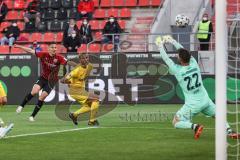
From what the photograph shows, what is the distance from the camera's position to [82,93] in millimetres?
18625

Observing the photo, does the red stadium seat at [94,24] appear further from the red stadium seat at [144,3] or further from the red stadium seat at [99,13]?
the red stadium seat at [144,3]

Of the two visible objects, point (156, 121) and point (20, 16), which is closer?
point (156, 121)

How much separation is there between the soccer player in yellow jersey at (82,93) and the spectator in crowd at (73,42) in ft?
33.2

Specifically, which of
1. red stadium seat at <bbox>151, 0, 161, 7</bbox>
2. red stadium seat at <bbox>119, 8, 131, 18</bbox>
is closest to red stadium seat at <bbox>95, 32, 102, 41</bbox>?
red stadium seat at <bbox>119, 8, 131, 18</bbox>

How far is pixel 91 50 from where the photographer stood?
29422 mm

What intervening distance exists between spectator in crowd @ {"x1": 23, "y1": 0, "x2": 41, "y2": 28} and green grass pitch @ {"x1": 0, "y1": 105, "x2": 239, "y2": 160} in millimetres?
12447

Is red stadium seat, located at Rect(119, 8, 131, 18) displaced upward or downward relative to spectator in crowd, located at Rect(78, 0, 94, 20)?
downward

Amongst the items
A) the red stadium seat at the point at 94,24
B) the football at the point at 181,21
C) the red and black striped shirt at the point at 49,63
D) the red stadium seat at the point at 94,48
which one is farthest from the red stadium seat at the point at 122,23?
the red and black striped shirt at the point at 49,63

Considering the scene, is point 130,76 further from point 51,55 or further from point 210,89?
point 51,55

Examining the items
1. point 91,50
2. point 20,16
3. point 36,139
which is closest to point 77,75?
point 36,139

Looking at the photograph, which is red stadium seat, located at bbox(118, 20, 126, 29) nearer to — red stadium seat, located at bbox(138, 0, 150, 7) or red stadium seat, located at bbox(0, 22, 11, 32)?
red stadium seat, located at bbox(138, 0, 150, 7)

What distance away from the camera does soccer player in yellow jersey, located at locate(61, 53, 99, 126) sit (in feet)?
59.6

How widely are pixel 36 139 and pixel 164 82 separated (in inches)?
492

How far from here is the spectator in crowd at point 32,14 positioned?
32656 millimetres
